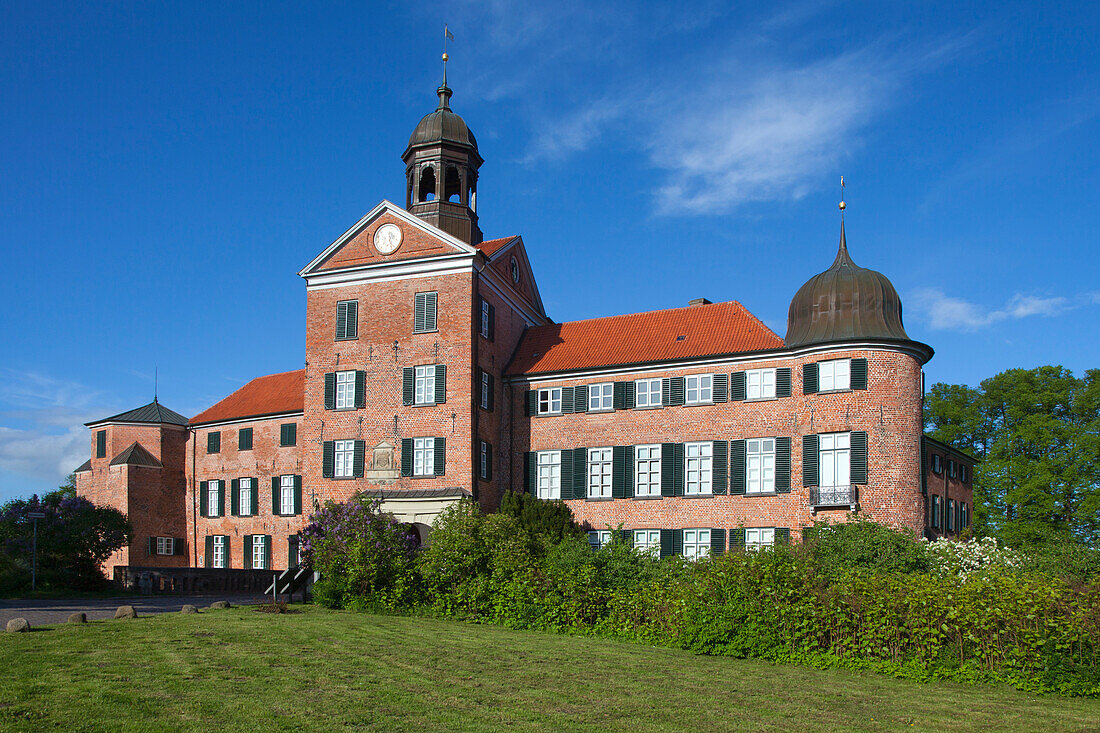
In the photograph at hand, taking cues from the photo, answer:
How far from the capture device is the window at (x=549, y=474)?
112 ft

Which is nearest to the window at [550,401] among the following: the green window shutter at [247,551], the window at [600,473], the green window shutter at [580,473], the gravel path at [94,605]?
the green window shutter at [580,473]

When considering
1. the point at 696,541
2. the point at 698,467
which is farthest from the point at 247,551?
the point at 698,467

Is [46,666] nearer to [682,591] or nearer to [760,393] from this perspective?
[682,591]

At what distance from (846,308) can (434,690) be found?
2190cm

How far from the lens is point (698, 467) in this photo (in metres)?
32.1

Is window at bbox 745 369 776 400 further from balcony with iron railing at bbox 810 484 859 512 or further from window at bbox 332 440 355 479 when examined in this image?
window at bbox 332 440 355 479

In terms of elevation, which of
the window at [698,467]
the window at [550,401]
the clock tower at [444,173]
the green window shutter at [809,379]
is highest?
the clock tower at [444,173]

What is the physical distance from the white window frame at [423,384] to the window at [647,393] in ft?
23.3

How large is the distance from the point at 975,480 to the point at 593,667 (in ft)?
131

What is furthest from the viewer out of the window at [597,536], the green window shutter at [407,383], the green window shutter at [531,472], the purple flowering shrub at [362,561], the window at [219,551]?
the window at [219,551]

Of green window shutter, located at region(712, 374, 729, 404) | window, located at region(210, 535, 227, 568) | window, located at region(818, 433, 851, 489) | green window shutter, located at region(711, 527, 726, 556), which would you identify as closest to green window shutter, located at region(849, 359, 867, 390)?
window, located at region(818, 433, 851, 489)

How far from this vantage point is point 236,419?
42.7m

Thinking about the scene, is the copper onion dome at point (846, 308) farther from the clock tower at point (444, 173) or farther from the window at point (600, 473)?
the clock tower at point (444, 173)

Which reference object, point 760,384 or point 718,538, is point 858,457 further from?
point 718,538
